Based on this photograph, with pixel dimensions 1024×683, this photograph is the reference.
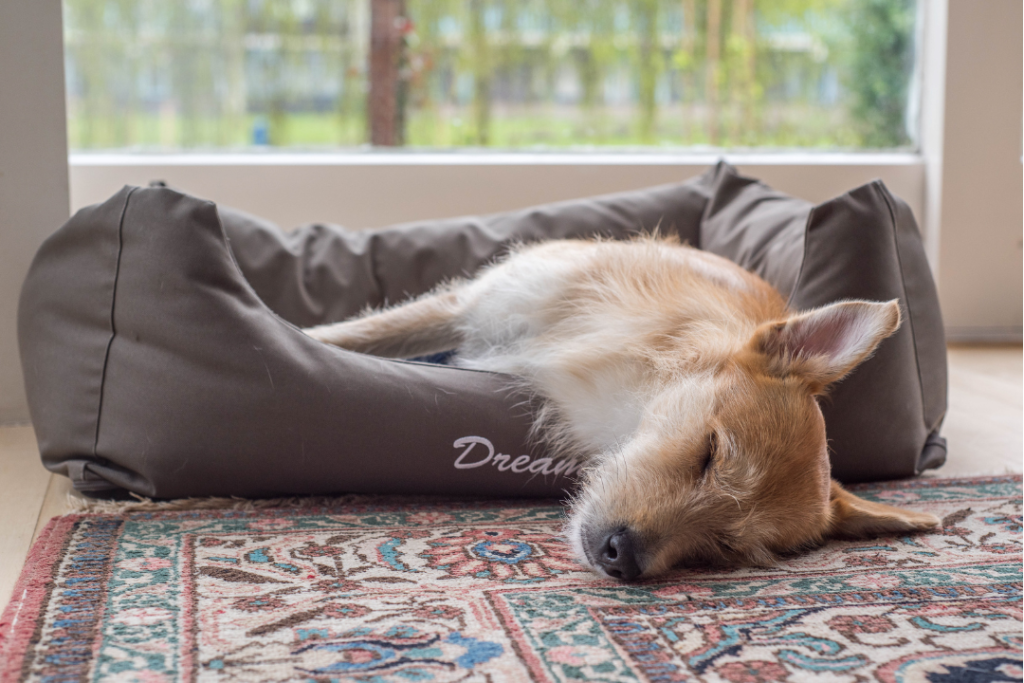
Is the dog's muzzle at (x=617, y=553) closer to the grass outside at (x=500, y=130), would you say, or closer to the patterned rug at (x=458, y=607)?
the patterned rug at (x=458, y=607)

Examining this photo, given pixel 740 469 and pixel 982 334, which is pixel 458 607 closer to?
pixel 740 469

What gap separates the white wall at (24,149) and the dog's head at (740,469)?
6.24ft

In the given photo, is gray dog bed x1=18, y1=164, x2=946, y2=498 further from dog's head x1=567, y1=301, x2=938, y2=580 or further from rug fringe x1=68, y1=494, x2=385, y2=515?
dog's head x1=567, y1=301, x2=938, y2=580

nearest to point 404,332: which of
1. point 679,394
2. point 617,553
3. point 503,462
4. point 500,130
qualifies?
point 503,462

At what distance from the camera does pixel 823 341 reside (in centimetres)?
183

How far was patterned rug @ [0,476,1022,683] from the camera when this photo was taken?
1.30 m

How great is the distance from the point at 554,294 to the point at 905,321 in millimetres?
939

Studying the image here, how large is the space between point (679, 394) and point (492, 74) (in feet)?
11.5

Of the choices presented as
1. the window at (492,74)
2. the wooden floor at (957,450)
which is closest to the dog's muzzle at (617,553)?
the wooden floor at (957,450)

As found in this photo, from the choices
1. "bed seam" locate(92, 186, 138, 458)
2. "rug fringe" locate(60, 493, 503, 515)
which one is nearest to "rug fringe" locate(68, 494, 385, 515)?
"rug fringe" locate(60, 493, 503, 515)

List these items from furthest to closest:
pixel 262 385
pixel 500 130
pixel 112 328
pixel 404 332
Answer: pixel 500 130
pixel 404 332
pixel 112 328
pixel 262 385

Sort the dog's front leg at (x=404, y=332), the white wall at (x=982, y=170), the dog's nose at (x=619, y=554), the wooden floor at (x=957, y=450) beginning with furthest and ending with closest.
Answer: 1. the white wall at (x=982, y=170)
2. the dog's front leg at (x=404, y=332)
3. the wooden floor at (x=957, y=450)
4. the dog's nose at (x=619, y=554)

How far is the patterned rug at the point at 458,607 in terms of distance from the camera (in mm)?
1296

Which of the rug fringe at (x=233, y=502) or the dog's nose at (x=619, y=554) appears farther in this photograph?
the rug fringe at (x=233, y=502)
